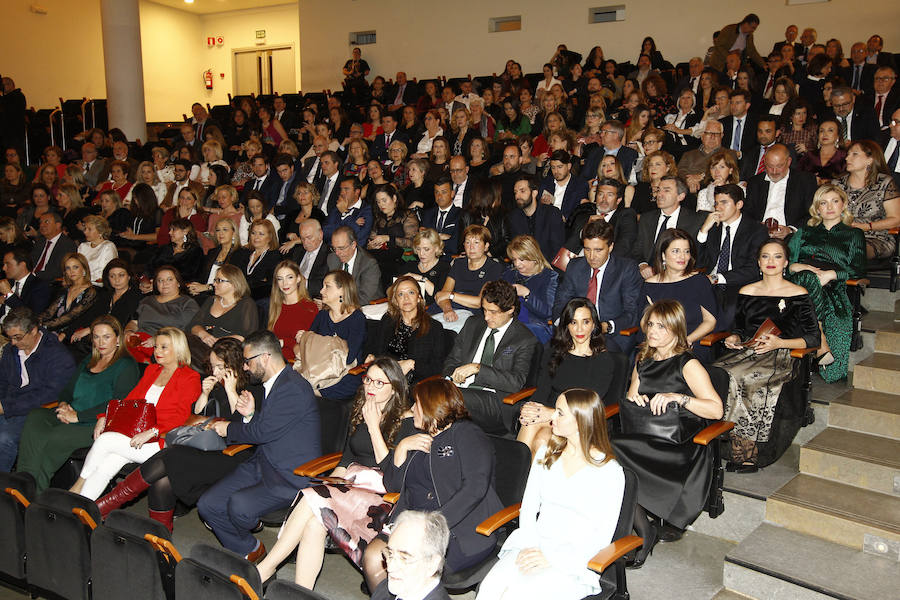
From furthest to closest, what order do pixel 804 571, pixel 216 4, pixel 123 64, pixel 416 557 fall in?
pixel 216 4 < pixel 123 64 < pixel 804 571 < pixel 416 557

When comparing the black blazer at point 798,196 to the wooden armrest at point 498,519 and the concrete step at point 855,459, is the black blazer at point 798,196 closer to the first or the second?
the concrete step at point 855,459

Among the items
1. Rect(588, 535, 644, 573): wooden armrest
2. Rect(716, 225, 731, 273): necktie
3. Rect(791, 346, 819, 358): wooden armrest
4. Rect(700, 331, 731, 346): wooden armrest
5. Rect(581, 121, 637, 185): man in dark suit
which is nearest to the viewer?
Rect(588, 535, 644, 573): wooden armrest

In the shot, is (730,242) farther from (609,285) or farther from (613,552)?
(613,552)

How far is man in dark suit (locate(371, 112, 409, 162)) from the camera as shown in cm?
885

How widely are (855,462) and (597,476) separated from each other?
4.95 feet

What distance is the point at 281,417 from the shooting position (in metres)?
3.60

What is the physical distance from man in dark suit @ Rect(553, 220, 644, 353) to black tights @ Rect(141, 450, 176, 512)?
2.40m

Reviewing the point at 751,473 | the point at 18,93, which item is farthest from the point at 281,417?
the point at 18,93

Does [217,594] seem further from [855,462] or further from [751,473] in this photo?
Result: [855,462]

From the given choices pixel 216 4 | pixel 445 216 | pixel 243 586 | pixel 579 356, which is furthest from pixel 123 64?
pixel 243 586

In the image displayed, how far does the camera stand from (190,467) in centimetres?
365

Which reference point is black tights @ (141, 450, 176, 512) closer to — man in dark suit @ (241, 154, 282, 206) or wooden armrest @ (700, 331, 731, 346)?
wooden armrest @ (700, 331, 731, 346)

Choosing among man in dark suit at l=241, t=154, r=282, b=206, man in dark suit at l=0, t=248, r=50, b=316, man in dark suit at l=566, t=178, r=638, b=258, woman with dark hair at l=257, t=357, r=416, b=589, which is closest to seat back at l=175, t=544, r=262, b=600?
woman with dark hair at l=257, t=357, r=416, b=589

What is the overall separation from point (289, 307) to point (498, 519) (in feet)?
8.64
